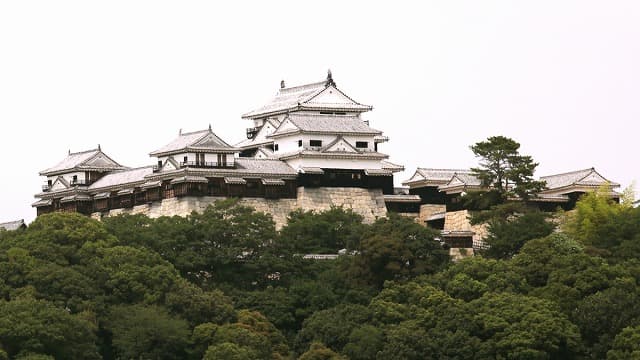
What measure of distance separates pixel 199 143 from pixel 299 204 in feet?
11.9

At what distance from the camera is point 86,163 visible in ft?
229

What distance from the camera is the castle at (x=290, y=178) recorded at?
64.8 meters

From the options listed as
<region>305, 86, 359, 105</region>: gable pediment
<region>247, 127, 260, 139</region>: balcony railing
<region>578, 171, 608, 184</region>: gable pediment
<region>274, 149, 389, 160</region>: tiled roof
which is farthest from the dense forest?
<region>247, 127, 260, 139</region>: balcony railing

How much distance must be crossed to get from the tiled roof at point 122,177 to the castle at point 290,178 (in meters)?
0.07

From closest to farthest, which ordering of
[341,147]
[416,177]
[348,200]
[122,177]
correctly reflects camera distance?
[348,200] < [341,147] < [122,177] < [416,177]

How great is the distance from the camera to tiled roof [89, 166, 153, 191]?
6725 centimetres

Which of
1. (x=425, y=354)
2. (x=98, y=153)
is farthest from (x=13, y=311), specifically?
(x=98, y=153)

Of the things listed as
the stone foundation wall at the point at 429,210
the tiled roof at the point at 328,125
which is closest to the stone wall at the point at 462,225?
the stone foundation wall at the point at 429,210

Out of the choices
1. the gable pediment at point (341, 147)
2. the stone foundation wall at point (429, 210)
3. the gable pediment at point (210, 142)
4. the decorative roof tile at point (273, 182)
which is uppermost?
the gable pediment at point (210, 142)

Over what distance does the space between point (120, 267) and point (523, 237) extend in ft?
38.7

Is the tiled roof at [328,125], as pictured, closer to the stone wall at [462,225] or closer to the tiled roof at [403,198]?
the tiled roof at [403,198]

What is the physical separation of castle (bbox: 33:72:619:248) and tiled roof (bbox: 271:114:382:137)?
3cm

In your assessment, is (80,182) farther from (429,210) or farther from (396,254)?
(396,254)

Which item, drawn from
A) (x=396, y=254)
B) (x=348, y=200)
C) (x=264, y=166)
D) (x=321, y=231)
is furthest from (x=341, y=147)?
(x=396, y=254)
